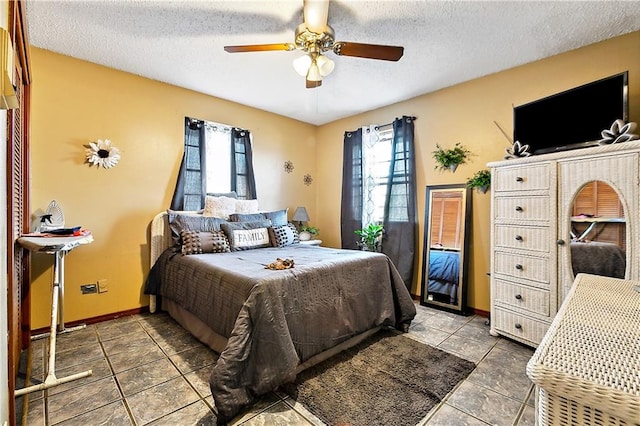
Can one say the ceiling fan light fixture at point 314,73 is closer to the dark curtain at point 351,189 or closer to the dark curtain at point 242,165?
the dark curtain at point 242,165

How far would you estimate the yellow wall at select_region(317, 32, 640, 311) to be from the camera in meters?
2.38

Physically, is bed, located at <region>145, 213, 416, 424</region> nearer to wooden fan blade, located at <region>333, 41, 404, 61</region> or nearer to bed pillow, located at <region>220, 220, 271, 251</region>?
bed pillow, located at <region>220, 220, 271, 251</region>

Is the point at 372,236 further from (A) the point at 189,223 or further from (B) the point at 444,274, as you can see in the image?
(A) the point at 189,223

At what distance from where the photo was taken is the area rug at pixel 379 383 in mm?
1555

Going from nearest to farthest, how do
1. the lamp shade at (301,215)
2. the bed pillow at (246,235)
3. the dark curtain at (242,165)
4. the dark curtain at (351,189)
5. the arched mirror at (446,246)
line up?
the bed pillow at (246,235) < the arched mirror at (446,246) < the dark curtain at (242,165) < the dark curtain at (351,189) < the lamp shade at (301,215)

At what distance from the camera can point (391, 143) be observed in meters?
3.94

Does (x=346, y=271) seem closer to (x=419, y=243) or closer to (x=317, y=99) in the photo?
(x=419, y=243)

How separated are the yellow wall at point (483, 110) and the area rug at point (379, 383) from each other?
1385 mm

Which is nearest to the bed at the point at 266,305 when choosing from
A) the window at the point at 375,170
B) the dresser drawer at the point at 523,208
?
the dresser drawer at the point at 523,208

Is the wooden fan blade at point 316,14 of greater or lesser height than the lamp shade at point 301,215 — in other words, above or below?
above

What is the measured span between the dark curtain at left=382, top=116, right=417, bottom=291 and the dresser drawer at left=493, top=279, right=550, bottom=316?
1.13 m

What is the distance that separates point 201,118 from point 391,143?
253 cm

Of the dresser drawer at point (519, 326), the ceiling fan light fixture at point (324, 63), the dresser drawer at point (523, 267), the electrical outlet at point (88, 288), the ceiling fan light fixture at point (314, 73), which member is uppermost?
the ceiling fan light fixture at point (324, 63)

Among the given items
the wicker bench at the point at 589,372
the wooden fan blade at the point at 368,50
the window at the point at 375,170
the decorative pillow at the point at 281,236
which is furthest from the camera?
the window at the point at 375,170
